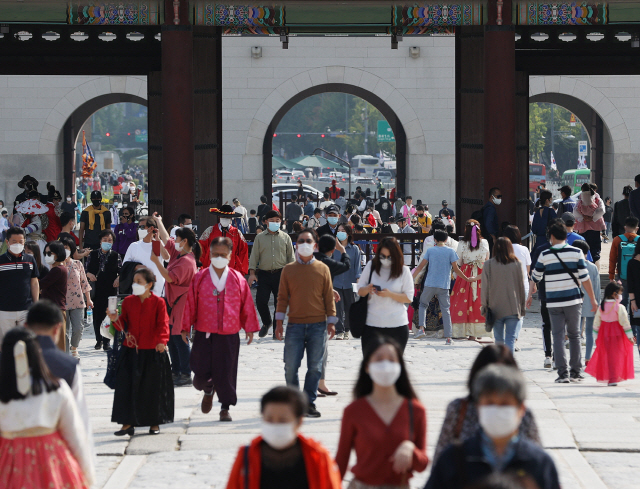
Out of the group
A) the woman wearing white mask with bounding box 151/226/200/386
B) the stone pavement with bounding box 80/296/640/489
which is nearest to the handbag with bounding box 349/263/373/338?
the stone pavement with bounding box 80/296/640/489

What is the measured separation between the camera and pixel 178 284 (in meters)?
9.82

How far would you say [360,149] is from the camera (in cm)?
8525

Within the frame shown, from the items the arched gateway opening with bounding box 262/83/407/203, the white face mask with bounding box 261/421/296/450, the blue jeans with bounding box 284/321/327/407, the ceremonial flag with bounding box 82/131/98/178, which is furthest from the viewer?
the ceremonial flag with bounding box 82/131/98/178

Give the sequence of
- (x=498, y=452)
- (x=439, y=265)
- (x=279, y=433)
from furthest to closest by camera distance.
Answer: (x=439, y=265) → (x=279, y=433) → (x=498, y=452)

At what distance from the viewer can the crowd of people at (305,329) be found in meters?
4.09

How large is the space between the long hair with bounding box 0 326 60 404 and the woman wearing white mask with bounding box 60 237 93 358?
6.27m

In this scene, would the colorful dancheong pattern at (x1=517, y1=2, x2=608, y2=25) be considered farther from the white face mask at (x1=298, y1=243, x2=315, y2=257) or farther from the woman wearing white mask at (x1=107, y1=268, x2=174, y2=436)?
the woman wearing white mask at (x1=107, y1=268, x2=174, y2=436)

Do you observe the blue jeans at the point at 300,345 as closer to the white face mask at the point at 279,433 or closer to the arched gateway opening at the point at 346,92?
the white face mask at the point at 279,433

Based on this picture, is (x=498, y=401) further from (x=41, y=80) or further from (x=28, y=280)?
(x=41, y=80)

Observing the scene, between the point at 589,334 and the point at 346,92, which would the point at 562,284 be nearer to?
the point at 589,334

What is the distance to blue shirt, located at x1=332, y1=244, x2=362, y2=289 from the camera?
504 inches

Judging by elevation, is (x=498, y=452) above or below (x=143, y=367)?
above

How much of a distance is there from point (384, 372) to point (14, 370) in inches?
67.2

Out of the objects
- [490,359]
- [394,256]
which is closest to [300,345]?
[394,256]
